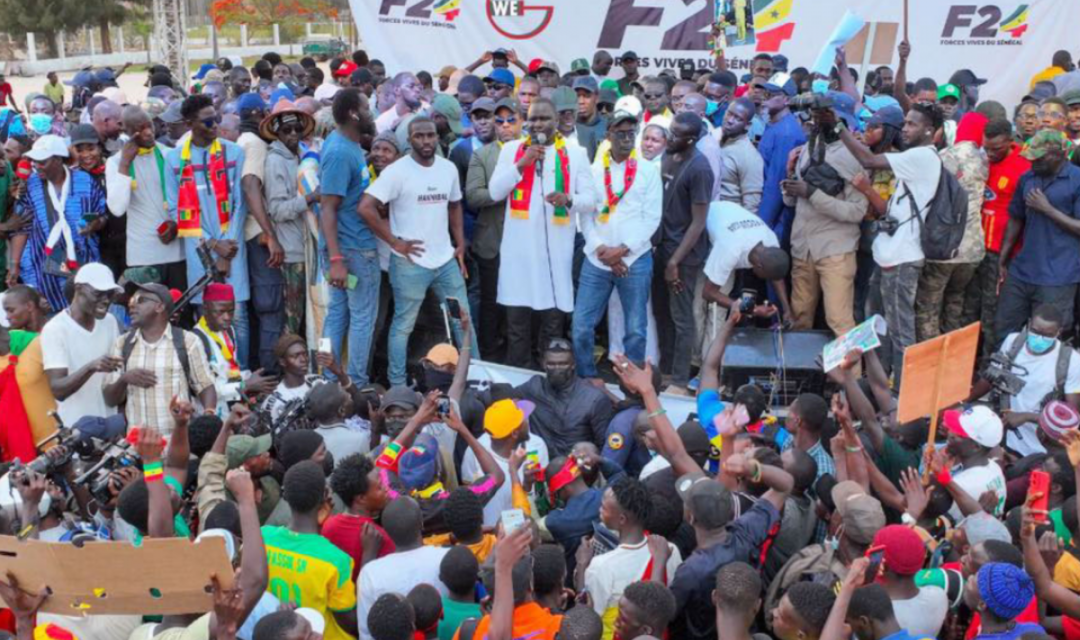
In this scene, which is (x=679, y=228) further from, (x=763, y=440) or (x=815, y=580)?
(x=815, y=580)

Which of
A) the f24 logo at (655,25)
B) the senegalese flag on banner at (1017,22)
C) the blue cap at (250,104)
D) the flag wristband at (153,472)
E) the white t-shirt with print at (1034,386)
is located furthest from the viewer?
the f24 logo at (655,25)

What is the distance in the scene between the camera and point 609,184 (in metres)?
8.45

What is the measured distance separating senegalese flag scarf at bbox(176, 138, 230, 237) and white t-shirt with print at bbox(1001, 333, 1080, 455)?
548 centimetres

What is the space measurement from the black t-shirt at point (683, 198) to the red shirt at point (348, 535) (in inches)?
158

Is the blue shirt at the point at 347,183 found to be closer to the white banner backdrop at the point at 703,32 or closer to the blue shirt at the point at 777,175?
the blue shirt at the point at 777,175

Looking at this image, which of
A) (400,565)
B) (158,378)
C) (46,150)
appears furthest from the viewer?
(46,150)

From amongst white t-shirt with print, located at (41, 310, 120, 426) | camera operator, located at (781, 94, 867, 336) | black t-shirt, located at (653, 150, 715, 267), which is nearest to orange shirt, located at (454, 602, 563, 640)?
white t-shirt with print, located at (41, 310, 120, 426)

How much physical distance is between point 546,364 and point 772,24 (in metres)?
9.98

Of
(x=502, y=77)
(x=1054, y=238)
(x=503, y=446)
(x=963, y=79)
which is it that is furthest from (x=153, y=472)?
(x=963, y=79)

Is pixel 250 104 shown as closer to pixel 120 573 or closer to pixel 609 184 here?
pixel 609 184

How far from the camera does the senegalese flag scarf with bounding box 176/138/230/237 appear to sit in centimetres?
870

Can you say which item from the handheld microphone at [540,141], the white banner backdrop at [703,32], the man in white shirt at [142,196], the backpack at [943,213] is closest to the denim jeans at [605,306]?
the handheld microphone at [540,141]

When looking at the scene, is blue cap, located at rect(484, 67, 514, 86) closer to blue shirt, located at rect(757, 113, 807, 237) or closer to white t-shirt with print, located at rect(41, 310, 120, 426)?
blue shirt, located at rect(757, 113, 807, 237)

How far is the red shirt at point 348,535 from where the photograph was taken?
5250 mm
